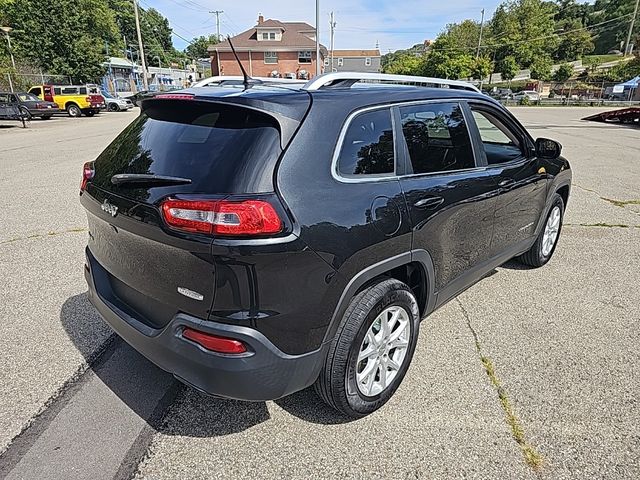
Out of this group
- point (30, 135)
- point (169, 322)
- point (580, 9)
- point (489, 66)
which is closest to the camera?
point (169, 322)

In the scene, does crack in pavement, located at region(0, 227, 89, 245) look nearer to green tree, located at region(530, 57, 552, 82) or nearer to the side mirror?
the side mirror

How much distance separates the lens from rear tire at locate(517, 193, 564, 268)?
4.49 meters

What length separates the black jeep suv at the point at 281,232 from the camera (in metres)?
1.93

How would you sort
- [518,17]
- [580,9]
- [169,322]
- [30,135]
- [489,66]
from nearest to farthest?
1. [169,322]
2. [30,135]
3. [489,66]
4. [518,17]
5. [580,9]

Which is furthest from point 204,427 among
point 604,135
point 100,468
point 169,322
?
point 604,135

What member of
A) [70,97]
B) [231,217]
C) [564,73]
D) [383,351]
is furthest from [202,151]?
[564,73]

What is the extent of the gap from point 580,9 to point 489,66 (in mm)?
65631

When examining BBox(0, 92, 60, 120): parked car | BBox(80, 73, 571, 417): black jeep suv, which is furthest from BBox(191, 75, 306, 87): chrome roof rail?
BBox(0, 92, 60, 120): parked car

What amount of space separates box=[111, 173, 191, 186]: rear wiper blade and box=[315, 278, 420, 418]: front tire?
3.38ft

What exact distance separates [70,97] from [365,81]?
99.3 feet

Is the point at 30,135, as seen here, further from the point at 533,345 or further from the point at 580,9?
the point at 580,9

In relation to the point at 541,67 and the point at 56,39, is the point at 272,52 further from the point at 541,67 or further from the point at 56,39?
the point at 541,67

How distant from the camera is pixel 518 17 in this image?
59.6 m

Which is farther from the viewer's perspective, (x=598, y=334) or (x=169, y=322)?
(x=598, y=334)
